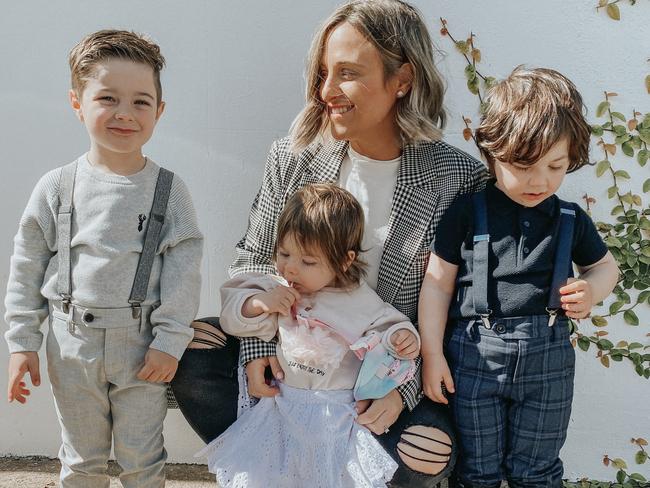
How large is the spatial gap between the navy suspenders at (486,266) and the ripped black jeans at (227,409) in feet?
1.10

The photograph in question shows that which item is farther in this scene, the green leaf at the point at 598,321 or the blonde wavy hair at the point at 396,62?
the green leaf at the point at 598,321

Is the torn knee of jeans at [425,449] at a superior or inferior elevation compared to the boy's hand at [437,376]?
inferior

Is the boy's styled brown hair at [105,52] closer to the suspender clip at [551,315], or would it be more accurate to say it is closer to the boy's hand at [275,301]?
the boy's hand at [275,301]

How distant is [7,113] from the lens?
279cm

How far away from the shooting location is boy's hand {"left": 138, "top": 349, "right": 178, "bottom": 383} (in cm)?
208

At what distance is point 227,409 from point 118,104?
3.13 feet

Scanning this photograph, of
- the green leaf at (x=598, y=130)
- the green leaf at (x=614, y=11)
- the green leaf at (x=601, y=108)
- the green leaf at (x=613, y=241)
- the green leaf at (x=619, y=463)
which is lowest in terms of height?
the green leaf at (x=619, y=463)

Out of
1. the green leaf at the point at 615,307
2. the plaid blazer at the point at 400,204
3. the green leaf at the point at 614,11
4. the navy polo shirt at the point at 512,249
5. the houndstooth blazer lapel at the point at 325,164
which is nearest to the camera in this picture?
the navy polo shirt at the point at 512,249

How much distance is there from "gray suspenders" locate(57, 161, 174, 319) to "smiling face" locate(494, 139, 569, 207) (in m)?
0.97

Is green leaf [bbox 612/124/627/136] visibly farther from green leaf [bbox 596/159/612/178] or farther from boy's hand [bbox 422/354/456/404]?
boy's hand [bbox 422/354/456/404]

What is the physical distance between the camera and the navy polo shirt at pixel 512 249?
205cm

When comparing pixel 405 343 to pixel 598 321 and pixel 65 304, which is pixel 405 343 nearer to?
pixel 65 304

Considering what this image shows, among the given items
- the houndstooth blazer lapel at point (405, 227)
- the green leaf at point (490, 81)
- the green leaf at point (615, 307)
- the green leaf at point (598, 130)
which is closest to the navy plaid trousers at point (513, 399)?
the houndstooth blazer lapel at point (405, 227)

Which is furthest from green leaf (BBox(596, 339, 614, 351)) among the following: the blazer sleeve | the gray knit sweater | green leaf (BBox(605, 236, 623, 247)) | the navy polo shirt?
the gray knit sweater
